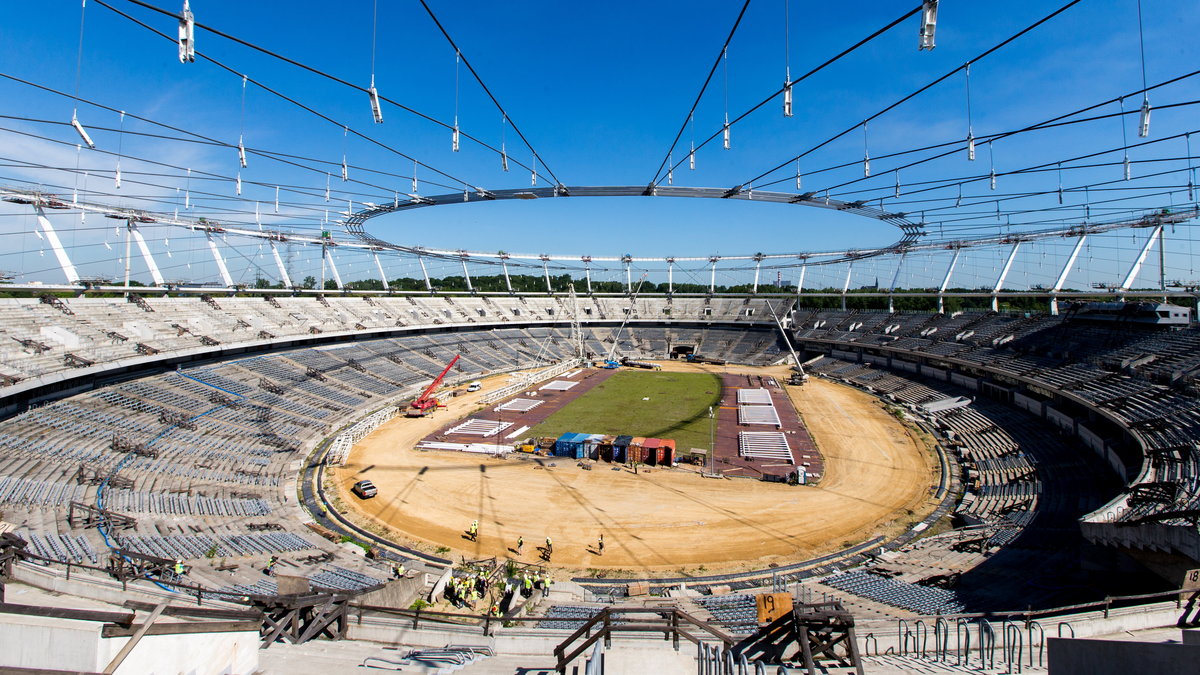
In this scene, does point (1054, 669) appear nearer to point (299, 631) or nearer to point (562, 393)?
point (299, 631)

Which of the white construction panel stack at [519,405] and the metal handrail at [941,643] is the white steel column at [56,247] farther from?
the metal handrail at [941,643]

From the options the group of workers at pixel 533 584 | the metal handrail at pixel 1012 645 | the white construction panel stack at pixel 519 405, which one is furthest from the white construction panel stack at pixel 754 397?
the metal handrail at pixel 1012 645

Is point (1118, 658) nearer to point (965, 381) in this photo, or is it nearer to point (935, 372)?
point (965, 381)

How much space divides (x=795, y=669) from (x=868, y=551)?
1354 centimetres

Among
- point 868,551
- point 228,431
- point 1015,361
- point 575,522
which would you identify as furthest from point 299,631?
point 1015,361

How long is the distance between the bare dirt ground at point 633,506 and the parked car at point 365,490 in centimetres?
31

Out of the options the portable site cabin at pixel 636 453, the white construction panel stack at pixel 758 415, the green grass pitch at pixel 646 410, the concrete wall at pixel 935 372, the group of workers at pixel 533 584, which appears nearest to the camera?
the group of workers at pixel 533 584

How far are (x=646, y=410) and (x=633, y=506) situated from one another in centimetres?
1736

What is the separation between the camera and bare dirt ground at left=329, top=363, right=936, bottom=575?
1850 centimetres

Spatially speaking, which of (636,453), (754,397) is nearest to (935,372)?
(754,397)

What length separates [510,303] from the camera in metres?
72.6

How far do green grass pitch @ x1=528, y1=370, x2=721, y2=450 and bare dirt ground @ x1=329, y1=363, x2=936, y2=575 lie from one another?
20.6ft

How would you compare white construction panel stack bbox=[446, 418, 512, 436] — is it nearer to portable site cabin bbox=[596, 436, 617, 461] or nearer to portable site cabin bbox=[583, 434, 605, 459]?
portable site cabin bbox=[583, 434, 605, 459]

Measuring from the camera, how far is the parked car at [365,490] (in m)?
22.8
